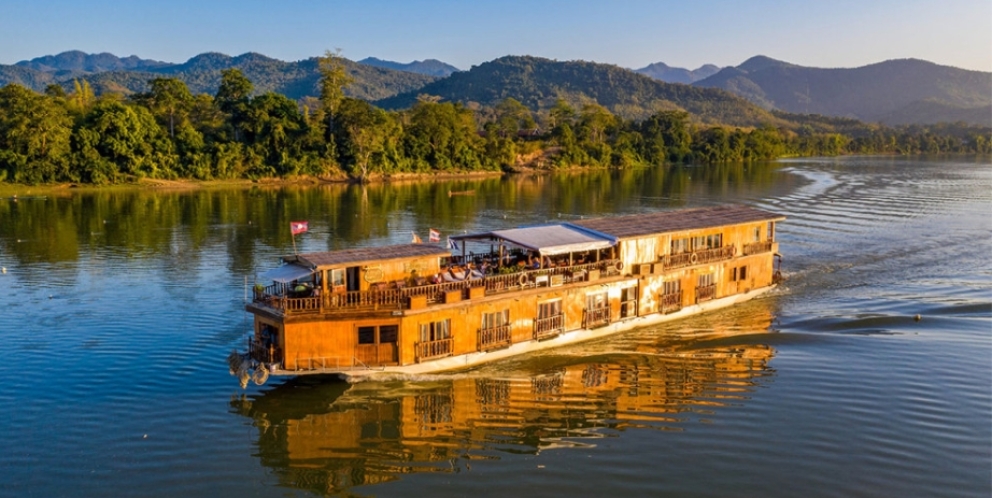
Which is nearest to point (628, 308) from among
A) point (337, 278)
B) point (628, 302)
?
point (628, 302)

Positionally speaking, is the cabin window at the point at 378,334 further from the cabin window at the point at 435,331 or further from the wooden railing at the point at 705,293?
the wooden railing at the point at 705,293

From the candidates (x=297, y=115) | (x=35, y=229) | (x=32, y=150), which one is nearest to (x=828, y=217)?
(x=35, y=229)

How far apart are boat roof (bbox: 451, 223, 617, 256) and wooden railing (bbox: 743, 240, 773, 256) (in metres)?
9.02

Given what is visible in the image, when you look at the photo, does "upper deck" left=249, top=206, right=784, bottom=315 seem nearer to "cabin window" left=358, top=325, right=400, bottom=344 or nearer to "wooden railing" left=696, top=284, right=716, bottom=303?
"cabin window" left=358, top=325, right=400, bottom=344

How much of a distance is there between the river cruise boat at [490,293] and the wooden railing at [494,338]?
1.5 inches

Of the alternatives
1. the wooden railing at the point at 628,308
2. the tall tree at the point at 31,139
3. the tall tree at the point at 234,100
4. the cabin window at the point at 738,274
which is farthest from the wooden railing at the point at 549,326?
the tall tree at the point at 234,100

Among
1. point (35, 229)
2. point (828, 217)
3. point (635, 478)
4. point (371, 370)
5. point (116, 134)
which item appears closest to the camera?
point (635, 478)

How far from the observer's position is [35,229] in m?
55.1

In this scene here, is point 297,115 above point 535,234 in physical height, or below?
above

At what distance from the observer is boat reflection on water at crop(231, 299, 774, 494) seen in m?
20.0

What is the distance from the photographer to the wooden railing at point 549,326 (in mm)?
27094

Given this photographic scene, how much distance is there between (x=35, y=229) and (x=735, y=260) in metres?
48.9

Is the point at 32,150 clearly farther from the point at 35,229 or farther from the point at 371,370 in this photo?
the point at 371,370

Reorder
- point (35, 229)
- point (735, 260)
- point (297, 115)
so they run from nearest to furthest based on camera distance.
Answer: point (735, 260), point (35, 229), point (297, 115)
